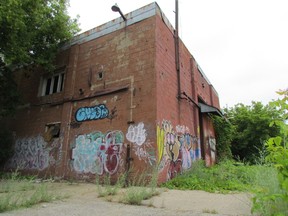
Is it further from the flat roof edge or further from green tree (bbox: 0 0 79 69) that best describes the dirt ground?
the flat roof edge

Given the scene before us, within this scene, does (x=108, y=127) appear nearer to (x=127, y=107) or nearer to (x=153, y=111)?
(x=127, y=107)

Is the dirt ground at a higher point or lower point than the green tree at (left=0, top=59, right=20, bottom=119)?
lower

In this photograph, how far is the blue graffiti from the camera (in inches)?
361

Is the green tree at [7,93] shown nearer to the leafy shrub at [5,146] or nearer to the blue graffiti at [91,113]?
→ the leafy shrub at [5,146]

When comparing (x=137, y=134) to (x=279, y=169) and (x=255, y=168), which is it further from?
(x=279, y=169)

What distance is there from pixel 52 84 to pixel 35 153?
11.0 feet

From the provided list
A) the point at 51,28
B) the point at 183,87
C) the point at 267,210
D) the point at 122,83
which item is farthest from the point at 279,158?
the point at 51,28

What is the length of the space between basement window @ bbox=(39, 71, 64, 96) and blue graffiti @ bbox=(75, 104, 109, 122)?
2.20 meters

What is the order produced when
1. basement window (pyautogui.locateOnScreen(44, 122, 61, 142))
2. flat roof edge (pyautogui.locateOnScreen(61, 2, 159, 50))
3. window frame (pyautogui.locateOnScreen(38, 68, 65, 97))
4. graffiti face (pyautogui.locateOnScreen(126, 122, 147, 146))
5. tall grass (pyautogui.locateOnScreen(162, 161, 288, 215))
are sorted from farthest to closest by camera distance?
window frame (pyautogui.locateOnScreen(38, 68, 65, 97)) → basement window (pyautogui.locateOnScreen(44, 122, 61, 142)) → flat roof edge (pyautogui.locateOnScreen(61, 2, 159, 50)) → graffiti face (pyautogui.locateOnScreen(126, 122, 147, 146)) → tall grass (pyautogui.locateOnScreen(162, 161, 288, 215))

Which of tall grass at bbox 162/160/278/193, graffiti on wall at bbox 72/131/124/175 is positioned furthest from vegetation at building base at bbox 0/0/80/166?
tall grass at bbox 162/160/278/193

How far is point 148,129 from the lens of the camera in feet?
25.9

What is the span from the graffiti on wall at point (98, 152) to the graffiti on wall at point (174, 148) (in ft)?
4.66

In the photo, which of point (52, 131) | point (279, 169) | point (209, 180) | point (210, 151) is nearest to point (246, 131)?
point (210, 151)

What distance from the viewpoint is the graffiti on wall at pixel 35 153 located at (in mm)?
9977
